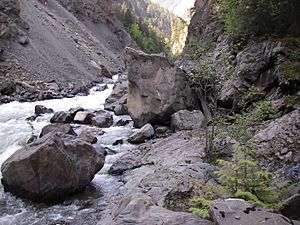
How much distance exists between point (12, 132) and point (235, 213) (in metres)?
12.5

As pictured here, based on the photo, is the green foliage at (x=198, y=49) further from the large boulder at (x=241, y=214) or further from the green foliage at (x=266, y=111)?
the large boulder at (x=241, y=214)

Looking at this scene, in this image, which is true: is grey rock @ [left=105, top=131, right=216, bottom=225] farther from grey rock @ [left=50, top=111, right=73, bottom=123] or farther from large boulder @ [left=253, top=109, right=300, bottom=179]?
grey rock @ [left=50, top=111, right=73, bottom=123]

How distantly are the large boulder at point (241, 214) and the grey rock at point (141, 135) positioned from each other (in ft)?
29.8

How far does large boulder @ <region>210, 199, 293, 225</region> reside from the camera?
4613 mm

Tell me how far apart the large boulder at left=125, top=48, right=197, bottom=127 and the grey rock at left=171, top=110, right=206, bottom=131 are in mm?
821

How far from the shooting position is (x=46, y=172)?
9.29m

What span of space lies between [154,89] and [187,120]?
236 centimetres

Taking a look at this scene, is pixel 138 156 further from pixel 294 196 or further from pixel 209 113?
pixel 294 196

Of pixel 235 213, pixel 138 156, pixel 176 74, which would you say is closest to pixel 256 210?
pixel 235 213

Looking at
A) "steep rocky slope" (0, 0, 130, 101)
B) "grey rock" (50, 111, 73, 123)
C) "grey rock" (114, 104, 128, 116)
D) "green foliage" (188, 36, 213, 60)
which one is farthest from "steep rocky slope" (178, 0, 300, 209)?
"steep rocky slope" (0, 0, 130, 101)

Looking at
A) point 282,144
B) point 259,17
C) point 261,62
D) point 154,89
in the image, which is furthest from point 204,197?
point 154,89

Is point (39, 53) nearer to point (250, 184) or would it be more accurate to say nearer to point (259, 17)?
point (259, 17)

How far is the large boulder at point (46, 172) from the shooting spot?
30.4 feet

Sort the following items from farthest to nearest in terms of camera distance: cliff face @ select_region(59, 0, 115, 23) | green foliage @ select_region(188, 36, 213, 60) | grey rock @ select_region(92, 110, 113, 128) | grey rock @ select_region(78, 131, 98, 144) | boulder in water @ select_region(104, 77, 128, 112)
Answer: cliff face @ select_region(59, 0, 115, 23) < boulder in water @ select_region(104, 77, 128, 112) < grey rock @ select_region(92, 110, 113, 128) < grey rock @ select_region(78, 131, 98, 144) < green foliage @ select_region(188, 36, 213, 60)
